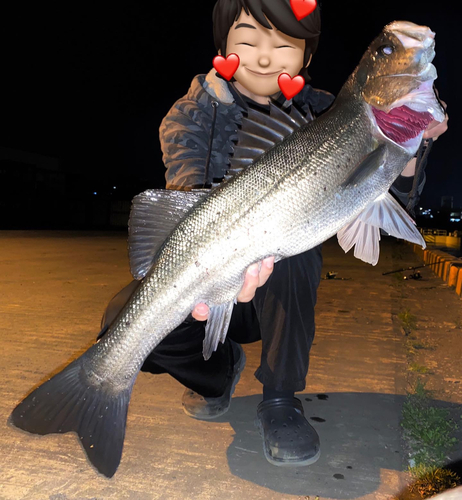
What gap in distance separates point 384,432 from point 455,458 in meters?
0.40

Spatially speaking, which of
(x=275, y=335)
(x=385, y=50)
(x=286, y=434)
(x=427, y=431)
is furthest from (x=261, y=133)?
(x=427, y=431)

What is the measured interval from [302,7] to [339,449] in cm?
253

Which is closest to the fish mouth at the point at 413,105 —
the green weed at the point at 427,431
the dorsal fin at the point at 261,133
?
the dorsal fin at the point at 261,133

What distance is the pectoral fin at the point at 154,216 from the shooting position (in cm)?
234

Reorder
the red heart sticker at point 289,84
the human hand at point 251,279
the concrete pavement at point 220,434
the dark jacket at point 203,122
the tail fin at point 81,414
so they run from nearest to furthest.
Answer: the tail fin at point 81,414, the concrete pavement at point 220,434, the human hand at point 251,279, the red heart sticker at point 289,84, the dark jacket at point 203,122

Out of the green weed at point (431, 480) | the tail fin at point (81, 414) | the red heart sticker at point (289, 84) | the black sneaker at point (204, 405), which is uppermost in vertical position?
the red heart sticker at point (289, 84)

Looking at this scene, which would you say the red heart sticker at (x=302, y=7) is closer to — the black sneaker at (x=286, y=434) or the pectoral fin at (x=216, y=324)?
the pectoral fin at (x=216, y=324)

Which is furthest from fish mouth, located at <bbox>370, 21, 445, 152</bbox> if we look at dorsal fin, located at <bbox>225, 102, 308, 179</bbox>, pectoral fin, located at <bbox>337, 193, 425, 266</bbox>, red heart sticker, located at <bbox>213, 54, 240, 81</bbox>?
red heart sticker, located at <bbox>213, 54, 240, 81</bbox>

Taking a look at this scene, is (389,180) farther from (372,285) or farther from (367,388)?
(372,285)

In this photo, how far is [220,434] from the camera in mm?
2609

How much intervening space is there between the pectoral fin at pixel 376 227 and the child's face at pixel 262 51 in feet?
3.85

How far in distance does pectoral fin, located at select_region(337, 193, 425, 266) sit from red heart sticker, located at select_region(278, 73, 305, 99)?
100cm

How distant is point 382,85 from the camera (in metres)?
2.15

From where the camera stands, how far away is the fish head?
2.06 m
